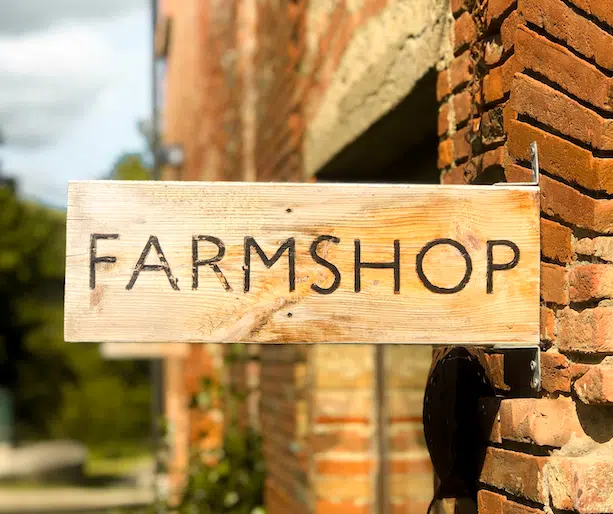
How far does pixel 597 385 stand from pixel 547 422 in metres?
0.12

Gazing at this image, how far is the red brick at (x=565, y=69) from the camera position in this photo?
209 cm

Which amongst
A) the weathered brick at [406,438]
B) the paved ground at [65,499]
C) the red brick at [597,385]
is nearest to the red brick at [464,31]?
the red brick at [597,385]

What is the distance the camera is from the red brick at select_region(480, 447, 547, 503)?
2.01 metres

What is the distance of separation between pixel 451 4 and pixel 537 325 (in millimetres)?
1031

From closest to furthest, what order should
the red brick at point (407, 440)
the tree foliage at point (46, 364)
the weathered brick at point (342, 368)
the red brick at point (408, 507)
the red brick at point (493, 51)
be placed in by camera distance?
the red brick at point (493, 51), the red brick at point (408, 507), the red brick at point (407, 440), the weathered brick at point (342, 368), the tree foliage at point (46, 364)

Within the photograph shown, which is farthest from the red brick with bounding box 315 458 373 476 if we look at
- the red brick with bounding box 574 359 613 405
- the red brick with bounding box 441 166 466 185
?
the red brick with bounding box 574 359 613 405

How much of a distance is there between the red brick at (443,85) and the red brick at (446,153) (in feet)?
0.40

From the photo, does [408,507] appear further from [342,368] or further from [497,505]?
[497,505]

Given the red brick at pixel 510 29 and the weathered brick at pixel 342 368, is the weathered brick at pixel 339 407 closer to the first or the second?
the weathered brick at pixel 342 368

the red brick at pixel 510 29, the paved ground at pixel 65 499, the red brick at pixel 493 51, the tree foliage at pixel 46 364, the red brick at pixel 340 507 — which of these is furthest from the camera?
the tree foliage at pixel 46 364

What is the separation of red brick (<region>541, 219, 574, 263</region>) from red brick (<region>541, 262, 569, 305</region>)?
0.02 m

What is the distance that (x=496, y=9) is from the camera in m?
2.28

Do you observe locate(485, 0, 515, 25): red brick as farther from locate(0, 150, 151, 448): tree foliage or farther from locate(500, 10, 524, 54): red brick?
locate(0, 150, 151, 448): tree foliage

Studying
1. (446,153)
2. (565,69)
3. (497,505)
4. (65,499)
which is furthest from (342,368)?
(65,499)
